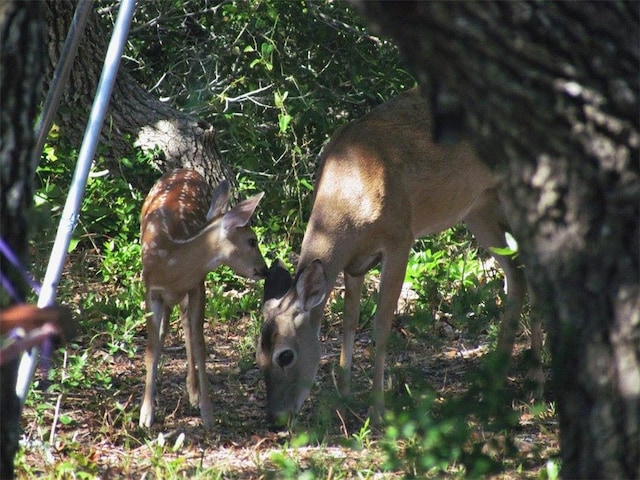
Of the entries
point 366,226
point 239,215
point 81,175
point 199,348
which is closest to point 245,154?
point 366,226

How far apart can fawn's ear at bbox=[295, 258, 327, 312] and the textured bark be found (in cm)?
320

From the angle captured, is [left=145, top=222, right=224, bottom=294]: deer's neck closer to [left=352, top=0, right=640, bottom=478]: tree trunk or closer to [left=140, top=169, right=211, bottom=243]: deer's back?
[left=140, top=169, right=211, bottom=243]: deer's back

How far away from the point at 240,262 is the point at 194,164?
2.27m

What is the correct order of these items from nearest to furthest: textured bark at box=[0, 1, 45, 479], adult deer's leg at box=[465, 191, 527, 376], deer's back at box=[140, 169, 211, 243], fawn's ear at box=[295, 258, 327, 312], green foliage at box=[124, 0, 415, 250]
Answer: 1. textured bark at box=[0, 1, 45, 479]
2. fawn's ear at box=[295, 258, 327, 312]
3. deer's back at box=[140, 169, 211, 243]
4. adult deer's leg at box=[465, 191, 527, 376]
5. green foliage at box=[124, 0, 415, 250]

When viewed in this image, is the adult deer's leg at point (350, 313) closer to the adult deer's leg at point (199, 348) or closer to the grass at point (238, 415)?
the grass at point (238, 415)

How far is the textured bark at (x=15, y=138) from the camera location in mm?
2977

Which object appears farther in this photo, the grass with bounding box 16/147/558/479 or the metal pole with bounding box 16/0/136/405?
the metal pole with bounding box 16/0/136/405

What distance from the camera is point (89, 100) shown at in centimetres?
837

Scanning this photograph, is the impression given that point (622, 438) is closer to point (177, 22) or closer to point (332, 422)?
point (332, 422)

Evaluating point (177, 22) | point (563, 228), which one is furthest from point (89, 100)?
point (563, 228)

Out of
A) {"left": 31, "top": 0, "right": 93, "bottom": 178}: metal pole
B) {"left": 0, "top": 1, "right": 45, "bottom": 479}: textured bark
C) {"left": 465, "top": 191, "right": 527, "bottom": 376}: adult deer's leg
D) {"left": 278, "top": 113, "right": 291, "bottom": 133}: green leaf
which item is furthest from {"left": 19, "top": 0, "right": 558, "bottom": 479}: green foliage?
{"left": 0, "top": 1, "right": 45, "bottom": 479}: textured bark

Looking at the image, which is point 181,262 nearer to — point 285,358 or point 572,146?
point 285,358

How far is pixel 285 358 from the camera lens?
20.2ft

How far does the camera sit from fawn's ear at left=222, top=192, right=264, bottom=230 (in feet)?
20.4
